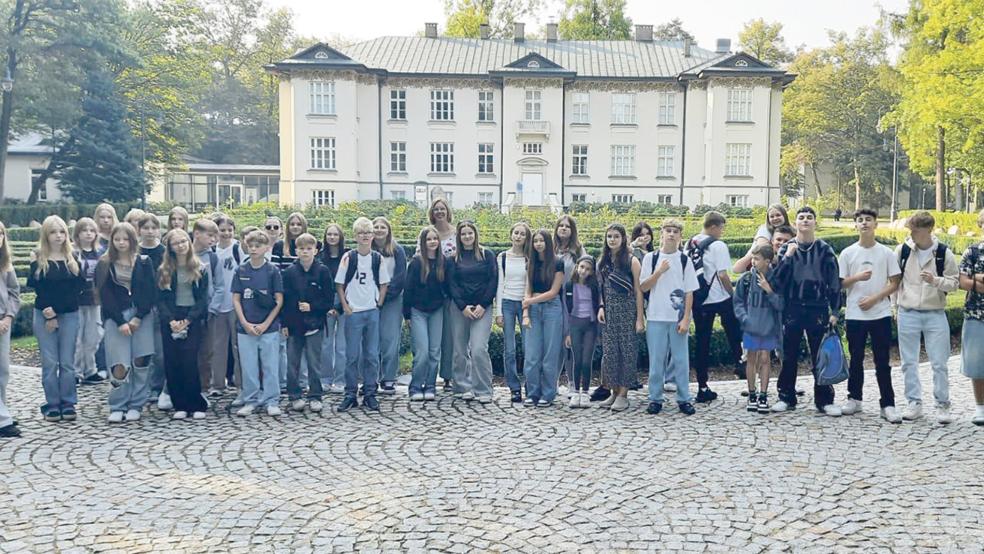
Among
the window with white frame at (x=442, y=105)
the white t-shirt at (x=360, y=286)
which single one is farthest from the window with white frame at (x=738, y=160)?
the white t-shirt at (x=360, y=286)

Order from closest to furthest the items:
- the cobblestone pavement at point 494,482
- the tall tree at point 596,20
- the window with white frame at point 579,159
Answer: the cobblestone pavement at point 494,482
the window with white frame at point 579,159
the tall tree at point 596,20

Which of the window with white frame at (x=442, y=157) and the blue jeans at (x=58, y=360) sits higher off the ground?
the window with white frame at (x=442, y=157)

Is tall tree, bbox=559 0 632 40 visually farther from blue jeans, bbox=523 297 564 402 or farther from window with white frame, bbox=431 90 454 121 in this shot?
blue jeans, bbox=523 297 564 402

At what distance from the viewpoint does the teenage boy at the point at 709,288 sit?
8008 mm

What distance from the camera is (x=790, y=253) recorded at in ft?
24.3

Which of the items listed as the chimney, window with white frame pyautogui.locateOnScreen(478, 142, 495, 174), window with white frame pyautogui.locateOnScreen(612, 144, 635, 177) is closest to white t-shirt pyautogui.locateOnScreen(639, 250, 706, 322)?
window with white frame pyautogui.locateOnScreen(478, 142, 495, 174)

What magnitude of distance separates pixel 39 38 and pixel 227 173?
20426 millimetres

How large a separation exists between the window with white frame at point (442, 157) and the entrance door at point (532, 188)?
362 cm

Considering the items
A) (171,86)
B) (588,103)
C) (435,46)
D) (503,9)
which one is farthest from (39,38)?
(503,9)

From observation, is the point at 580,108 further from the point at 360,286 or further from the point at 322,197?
the point at 360,286

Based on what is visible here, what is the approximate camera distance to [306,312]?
758cm

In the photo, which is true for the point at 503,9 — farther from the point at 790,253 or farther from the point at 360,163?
the point at 790,253

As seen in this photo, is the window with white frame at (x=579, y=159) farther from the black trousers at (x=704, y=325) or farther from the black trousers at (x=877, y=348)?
the black trousers at (x=877, y=348)

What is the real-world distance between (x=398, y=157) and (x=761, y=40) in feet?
95.1
